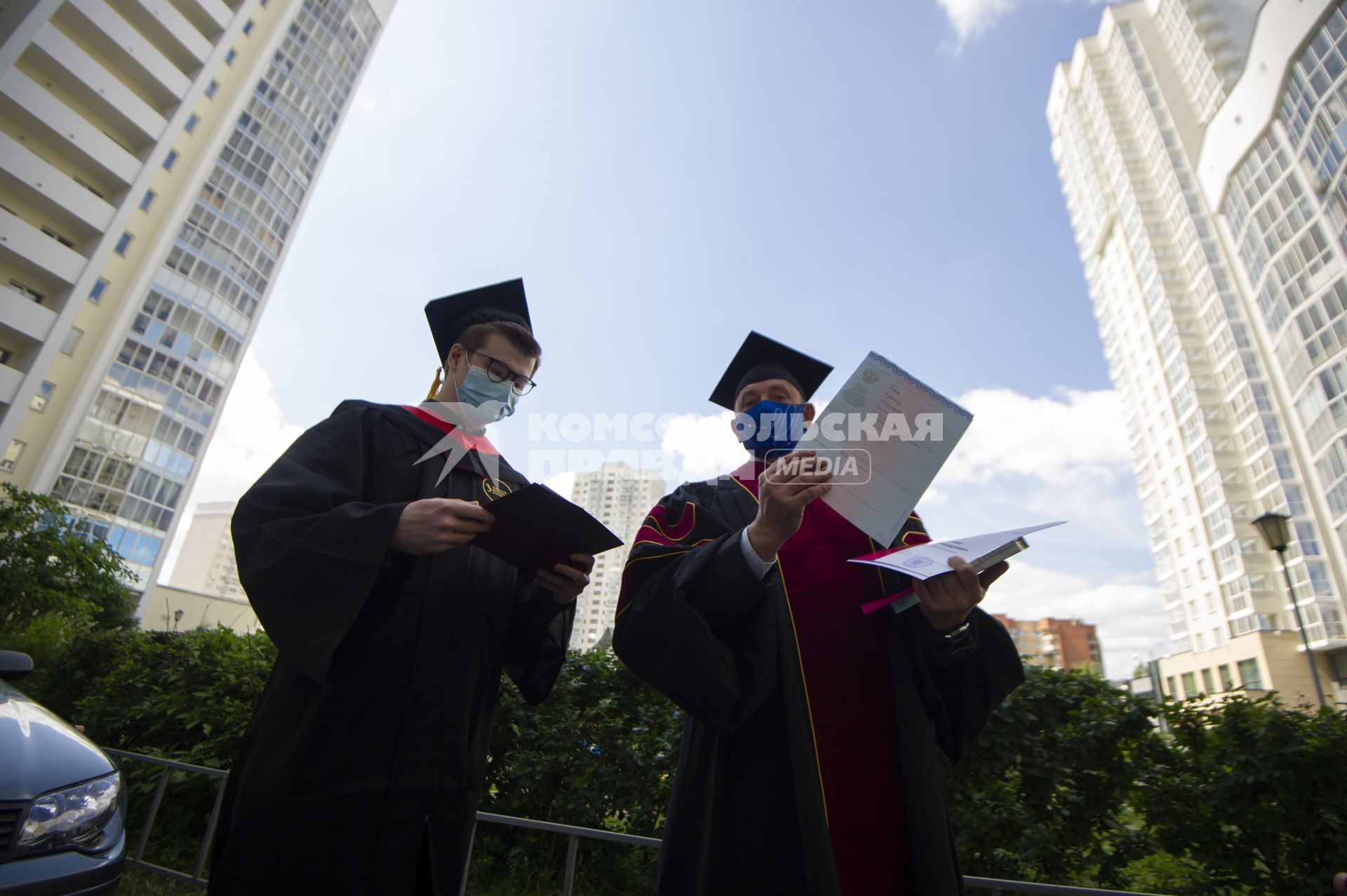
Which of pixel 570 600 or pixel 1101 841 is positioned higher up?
pixel 570 600

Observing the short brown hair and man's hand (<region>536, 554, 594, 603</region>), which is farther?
the short brown hair

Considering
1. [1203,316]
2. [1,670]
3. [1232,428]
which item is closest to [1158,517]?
[1232,428]

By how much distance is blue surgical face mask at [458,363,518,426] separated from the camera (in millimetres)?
2254

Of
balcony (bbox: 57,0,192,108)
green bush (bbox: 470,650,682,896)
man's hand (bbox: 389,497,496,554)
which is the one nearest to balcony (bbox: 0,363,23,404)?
balcony (bbox: 57,0,192,108)

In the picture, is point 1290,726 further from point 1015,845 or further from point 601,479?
point 601,479

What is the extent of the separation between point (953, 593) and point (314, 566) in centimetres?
159

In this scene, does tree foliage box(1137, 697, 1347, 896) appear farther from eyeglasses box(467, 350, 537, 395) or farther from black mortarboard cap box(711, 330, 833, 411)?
eyeglasses box(467, 350, 537, 395)

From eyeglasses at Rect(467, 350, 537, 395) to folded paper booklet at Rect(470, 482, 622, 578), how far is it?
81 centimetres

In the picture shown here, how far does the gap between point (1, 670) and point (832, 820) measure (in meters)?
4.41

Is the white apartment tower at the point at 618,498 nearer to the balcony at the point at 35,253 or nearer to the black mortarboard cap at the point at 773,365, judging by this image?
the black mortarboard cap at the point at 773,365

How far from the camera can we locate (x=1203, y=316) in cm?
5109

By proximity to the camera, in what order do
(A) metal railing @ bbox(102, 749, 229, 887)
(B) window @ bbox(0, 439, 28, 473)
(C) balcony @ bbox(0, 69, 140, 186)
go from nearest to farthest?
1. (A) metal railing @ bbox(102, 749, 229, 887)
2. (C) balcony @ bbox(0, 69, 140, 186)
3. (B) window @ bbox(0, 439, 28, 473)

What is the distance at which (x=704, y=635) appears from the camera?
1543 mm

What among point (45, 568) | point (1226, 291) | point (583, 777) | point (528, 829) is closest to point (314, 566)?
point (583, 777)
